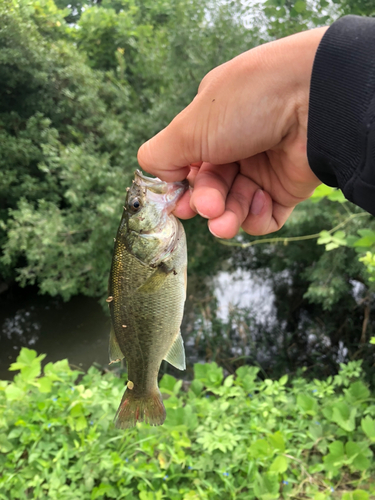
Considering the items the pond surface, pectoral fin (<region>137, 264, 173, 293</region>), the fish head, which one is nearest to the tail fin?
pectoral fin (<region>137, 264, 173, 293</region>)

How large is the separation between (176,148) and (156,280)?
530 mm

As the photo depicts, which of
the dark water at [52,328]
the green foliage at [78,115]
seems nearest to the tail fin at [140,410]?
the green foliage at [78,115]

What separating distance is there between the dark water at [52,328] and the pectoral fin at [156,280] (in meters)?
4.27

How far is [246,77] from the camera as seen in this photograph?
3.52 ft

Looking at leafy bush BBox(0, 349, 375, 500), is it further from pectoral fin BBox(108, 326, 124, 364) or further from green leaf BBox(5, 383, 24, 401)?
pectoral fin BBox(108, 326, 124, 364)

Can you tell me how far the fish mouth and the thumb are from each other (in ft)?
0.10

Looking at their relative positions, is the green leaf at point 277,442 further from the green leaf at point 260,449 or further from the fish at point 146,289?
the fish at point 146,289

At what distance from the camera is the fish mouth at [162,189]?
133 centimetres

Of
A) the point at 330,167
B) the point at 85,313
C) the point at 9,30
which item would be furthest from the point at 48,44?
the point at 330,167

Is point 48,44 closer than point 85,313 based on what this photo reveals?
Yes

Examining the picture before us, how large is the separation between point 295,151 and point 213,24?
346 centimetres

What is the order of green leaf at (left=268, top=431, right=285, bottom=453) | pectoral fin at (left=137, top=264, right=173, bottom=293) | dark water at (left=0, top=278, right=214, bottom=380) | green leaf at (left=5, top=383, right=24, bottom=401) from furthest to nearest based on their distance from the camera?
dark water at (left=0, top=278, right=214, bottom=380) → green leaf at (left=5, top=383, right=24, bottom=401) → green leaf at (left=268, top=431, right=285, bottom=453) → pectoral fin at (left=137, top=264, right=173, bottom=293)

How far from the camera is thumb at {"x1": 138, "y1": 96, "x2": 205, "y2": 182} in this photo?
1.18 m

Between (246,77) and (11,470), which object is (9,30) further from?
(11,470)
